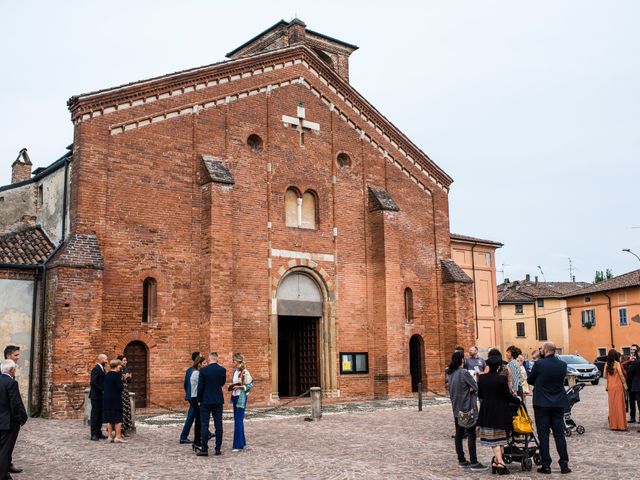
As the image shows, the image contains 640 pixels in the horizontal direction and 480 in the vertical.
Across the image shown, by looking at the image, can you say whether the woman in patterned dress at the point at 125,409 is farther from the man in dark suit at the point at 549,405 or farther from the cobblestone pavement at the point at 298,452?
the man in dark suit at the point at 549,405

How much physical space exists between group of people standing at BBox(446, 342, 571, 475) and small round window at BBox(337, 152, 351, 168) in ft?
48.2

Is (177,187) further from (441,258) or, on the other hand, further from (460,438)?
(460,438)

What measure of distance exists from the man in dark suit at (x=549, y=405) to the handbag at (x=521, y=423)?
0.15m

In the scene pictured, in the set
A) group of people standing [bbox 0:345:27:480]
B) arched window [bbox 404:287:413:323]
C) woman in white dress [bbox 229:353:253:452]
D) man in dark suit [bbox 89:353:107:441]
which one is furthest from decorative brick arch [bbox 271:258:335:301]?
group of people standing [bbox 0:345:27:480]

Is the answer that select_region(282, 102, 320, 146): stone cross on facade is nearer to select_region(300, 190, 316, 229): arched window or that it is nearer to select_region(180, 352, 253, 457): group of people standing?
select_region(300, 190, 316, 229): arched window

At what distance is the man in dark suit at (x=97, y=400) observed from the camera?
43.9 feet

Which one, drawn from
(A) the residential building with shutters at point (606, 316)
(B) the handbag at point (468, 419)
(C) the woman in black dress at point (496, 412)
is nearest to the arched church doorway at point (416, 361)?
(B) the handbag at point (468, 419)

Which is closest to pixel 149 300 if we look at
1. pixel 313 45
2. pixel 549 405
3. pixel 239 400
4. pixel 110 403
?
pixel 110 403

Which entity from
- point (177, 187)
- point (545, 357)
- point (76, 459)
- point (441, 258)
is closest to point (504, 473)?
point (545, 357)

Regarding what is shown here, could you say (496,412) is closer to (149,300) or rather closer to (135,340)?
(135,340)

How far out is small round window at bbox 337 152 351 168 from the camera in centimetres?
2441

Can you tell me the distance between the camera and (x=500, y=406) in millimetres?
9547

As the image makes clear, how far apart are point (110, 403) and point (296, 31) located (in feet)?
56.6

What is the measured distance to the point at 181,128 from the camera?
67.5 ft
